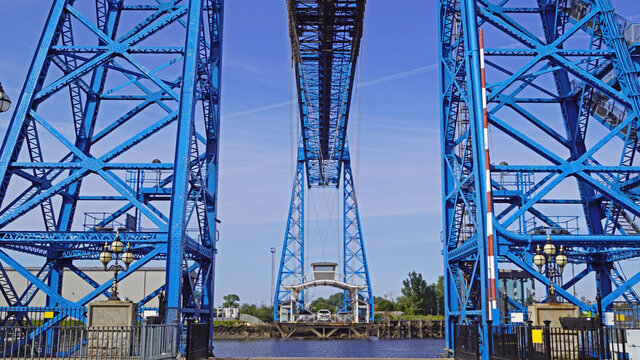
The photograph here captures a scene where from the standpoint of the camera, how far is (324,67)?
37.6m

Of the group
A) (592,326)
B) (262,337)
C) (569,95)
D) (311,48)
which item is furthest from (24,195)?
(262,337)

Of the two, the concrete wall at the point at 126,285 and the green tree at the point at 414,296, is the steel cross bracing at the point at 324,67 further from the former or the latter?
the green tree at the point at 414,296

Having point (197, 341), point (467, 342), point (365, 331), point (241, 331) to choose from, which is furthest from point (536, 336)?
point (241, 331)

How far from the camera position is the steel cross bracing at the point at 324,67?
3083cm

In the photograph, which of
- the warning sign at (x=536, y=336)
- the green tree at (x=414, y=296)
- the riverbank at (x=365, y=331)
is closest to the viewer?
the warning sign at (x=536, y=336)

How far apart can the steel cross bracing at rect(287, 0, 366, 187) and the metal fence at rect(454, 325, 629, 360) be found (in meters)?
16.2

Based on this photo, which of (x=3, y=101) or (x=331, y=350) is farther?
(x=331, y=350)

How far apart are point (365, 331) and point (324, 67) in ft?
125

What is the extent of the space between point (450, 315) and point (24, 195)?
645 inches

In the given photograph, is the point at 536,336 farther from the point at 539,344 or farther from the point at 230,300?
the point at 230,300

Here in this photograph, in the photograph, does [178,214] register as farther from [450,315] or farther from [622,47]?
[622,47]

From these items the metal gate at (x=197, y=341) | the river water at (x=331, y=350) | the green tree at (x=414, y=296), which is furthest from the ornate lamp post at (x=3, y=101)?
the green tree at (x=414, y=296)

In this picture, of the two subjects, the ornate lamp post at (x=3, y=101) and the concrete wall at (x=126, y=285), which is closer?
the ornate lamp post at (x=3, y=101)

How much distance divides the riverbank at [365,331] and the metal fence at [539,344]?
50.4 m
